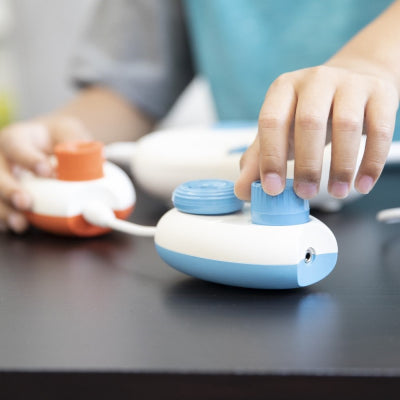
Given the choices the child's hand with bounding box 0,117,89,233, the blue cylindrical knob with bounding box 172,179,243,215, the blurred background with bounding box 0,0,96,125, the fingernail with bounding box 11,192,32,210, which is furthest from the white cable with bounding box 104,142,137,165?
the blurred background with bounding box 0,0,96,125

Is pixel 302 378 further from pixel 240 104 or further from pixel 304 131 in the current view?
pixel 240 104

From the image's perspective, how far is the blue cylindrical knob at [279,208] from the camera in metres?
0.34

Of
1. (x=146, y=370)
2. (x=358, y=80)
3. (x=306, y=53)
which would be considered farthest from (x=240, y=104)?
(x=146, y=370)

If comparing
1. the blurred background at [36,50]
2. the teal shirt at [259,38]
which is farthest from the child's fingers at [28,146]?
the blurred background at [36,50]

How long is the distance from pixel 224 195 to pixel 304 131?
0.07m

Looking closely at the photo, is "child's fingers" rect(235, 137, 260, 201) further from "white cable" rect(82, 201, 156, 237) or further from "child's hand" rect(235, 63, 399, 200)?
"white cable" rect(82, 201, 156, 237)

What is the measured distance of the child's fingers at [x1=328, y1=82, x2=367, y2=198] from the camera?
1.09 feet

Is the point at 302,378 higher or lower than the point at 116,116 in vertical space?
lower

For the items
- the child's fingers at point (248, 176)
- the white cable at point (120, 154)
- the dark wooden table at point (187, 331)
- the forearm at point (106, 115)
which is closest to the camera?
the dark wooden table at point (187, 331)

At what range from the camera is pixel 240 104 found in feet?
3.14

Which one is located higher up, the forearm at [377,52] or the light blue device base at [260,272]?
the forearm at [377,52]

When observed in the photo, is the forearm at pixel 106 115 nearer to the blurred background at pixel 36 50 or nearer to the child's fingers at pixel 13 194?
the child's fingers at pixel 13 194

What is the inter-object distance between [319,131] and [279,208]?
5 cm

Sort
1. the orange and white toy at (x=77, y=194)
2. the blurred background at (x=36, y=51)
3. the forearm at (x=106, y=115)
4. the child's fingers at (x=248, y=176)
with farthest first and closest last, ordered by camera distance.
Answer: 1. the blurred background at (x=36, y=51)
2. the forearm at (x=106, y=115)
3. the orange and white toy at (x=77, y=194)
4. the child's fingers at (x=248, y=176)
